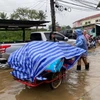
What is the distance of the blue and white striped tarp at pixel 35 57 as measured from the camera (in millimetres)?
5074

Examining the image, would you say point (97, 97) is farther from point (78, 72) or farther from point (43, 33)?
point (43, 33)

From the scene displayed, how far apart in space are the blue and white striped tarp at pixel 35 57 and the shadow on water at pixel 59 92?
0.52 m

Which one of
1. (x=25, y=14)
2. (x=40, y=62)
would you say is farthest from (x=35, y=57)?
(x=25, y=14)

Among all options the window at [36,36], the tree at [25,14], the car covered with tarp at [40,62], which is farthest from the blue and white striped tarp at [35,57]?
the tree at [25,14]

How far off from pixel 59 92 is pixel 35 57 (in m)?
1.35

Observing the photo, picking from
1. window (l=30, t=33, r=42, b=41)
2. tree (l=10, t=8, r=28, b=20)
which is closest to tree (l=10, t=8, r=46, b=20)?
tree (l=10, t=8, r=28, b=20)

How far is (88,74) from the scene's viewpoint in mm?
7730

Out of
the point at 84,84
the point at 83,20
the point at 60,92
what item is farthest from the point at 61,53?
the point at 83,20

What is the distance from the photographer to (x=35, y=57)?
515 cm

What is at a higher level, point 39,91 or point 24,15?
point 24,15

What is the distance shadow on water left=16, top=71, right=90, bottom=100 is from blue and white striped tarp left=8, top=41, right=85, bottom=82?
52 cm

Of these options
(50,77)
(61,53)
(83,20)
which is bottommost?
(50,77)

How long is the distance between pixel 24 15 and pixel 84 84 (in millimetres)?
48071

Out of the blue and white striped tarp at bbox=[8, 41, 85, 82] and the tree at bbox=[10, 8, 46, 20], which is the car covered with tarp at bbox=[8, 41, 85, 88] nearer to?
the blue and white striped tarp at bbox=[8, 41, 85, 82]
